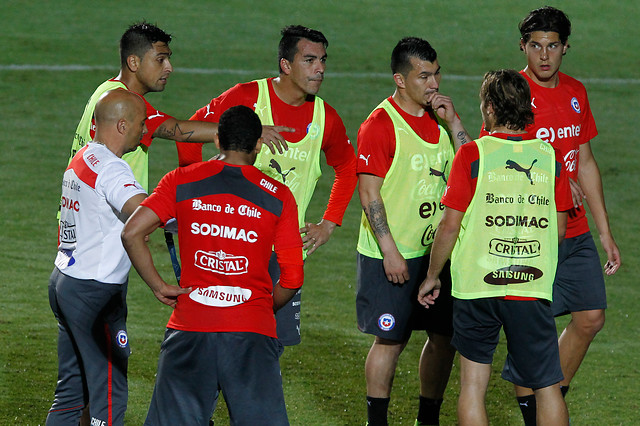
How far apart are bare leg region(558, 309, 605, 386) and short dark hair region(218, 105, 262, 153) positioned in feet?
8.43

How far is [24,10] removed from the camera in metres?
18.6

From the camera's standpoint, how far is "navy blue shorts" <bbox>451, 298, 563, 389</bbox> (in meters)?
4.47

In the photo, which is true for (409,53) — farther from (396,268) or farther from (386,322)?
(386,322)

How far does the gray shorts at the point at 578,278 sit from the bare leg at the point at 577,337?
56 mm

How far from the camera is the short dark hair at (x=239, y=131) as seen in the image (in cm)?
396

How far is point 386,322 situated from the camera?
17.4 ft

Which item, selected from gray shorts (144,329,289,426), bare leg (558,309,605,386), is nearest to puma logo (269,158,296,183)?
gray shorts (144,329,289,426)

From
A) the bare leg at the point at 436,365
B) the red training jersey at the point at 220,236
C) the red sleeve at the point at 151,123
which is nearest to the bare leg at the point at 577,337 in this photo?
the bare leg at the point at 436,365

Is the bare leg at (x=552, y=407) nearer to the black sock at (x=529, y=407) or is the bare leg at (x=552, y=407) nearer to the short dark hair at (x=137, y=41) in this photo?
the black sock at (x=529, y=407)

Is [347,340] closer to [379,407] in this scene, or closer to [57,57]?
[379,407]

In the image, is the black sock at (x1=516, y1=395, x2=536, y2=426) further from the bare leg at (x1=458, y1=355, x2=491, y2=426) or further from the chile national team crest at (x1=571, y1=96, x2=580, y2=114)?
the chile national team crest at (x1=571, y1=96, x2=580, y2=114)

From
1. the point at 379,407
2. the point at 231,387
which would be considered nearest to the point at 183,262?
the point at 231,387

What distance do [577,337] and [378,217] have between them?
1.50 metres

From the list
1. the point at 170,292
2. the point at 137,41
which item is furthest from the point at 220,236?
the point at 137,41
